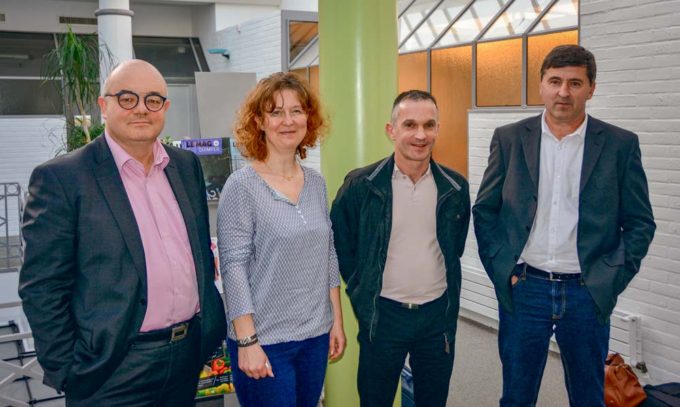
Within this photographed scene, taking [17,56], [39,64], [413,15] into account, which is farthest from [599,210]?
[17,56]

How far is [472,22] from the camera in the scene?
5676 millimetres

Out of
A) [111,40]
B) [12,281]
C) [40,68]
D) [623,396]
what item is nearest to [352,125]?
[623,396]

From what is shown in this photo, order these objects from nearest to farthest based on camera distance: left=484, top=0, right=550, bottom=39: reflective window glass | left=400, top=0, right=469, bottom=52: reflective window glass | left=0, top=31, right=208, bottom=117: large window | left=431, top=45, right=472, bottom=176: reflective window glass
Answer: left=484, top=0, right=550, bottom=39: reflective window glass
left=431, top=45, right=472, bottom=176: reflective window glass
left=400, top=0, right=469, bottom=52: reflective window glass
left=0, top=31, right=208, bottom=117: large window

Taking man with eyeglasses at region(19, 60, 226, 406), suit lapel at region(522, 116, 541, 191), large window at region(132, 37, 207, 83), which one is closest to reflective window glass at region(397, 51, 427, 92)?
suit lapel at region(522, 116, 541, 191)

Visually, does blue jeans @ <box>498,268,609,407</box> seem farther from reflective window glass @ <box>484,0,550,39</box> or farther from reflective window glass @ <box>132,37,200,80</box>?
reflective window glass @ <box>132,37,200,80</box>

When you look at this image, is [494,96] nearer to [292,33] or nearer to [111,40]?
[292,33]

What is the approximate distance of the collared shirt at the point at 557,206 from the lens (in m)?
2.42

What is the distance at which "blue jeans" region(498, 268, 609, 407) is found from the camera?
2416mm

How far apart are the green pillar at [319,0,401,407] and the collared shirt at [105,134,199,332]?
1.19 metres

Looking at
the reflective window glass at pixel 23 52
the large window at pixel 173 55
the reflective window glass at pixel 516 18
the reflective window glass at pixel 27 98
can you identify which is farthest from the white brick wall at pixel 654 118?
the large window at pixel 173 55

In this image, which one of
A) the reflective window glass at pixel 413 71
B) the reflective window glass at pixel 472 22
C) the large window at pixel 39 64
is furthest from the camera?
the large window at pixel 39 64

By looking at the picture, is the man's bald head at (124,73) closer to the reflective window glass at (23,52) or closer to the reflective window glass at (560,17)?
the reflective window glass at (560,17)

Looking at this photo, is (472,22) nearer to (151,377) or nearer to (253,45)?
(151,377)

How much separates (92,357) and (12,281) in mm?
5220
